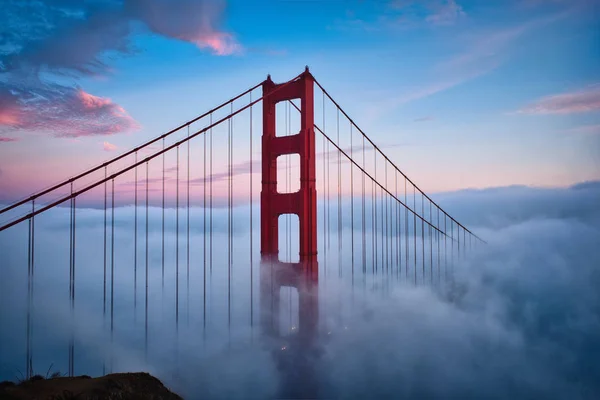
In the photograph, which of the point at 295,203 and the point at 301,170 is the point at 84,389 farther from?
the point at 301,170

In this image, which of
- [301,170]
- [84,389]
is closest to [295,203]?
[301,170]

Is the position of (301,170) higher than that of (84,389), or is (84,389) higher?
(301,170)

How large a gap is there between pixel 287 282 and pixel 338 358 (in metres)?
7.50

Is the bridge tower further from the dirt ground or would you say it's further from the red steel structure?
the dirt ground

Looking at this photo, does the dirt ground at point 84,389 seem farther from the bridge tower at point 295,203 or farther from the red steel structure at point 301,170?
the red steel structure at point 301,170

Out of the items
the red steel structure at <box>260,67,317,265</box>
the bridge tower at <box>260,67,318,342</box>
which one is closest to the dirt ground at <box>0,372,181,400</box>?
the bridge tower at <box>260,67,318,342</box>

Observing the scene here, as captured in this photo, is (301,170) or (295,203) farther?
(295,203)

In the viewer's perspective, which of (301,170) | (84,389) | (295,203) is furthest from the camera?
(295,203)

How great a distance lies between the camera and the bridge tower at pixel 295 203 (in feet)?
43.4

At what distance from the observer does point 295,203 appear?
13570 millimetres

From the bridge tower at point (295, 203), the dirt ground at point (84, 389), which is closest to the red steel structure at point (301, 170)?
the bridge tower at point (295, 203)

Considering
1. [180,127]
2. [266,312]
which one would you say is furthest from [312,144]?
[266,312]

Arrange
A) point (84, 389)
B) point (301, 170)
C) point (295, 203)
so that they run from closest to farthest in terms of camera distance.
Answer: point (84, 389) < point (301, 170) < point (295, 203)

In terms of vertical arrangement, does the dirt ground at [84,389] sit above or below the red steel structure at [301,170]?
below
